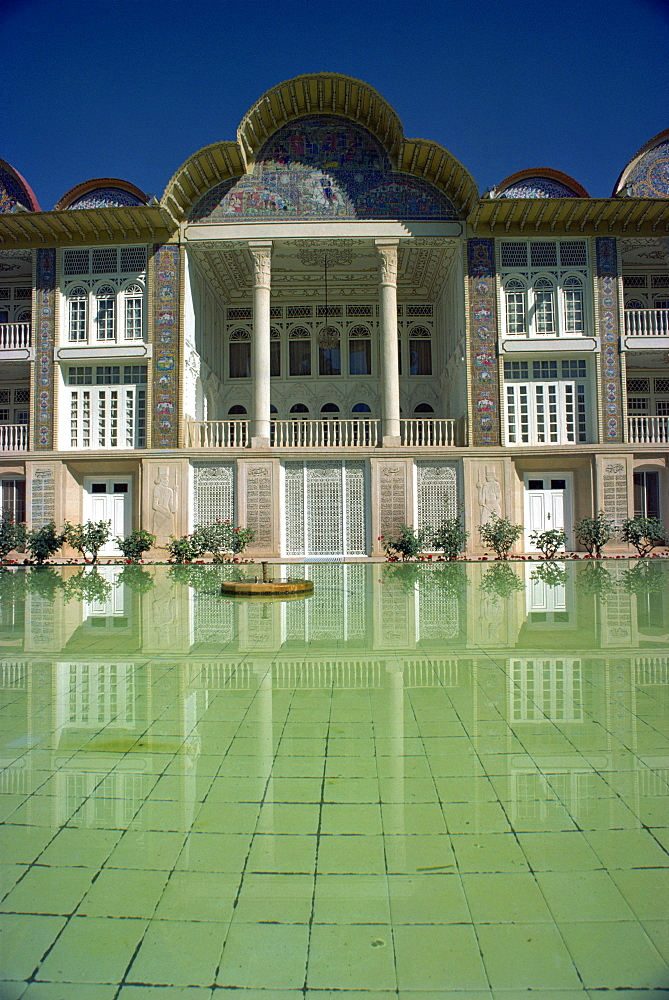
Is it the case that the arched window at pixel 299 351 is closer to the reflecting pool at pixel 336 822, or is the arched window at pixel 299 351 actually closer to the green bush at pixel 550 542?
the green bush at pixel 550 542

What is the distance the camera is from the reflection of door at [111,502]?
19.0 meters

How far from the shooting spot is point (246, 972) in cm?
202

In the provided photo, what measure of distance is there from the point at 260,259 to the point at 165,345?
11.0 ft

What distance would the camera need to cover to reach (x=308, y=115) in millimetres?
18484

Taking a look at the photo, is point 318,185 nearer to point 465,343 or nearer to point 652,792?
point 465,343

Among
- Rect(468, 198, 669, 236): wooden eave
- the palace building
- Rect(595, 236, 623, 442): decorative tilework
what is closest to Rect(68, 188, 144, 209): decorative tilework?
the palace building

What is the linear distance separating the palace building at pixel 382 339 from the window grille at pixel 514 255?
0.17 ft

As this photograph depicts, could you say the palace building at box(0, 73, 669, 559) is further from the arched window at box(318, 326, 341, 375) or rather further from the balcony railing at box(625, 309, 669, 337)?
the arched window at box(318, 326, 341, 375)

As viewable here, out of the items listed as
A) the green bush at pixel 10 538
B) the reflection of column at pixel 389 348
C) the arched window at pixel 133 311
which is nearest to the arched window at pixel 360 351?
the reflection of column at pixel 389 348

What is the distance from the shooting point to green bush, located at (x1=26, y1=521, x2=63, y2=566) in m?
16.8

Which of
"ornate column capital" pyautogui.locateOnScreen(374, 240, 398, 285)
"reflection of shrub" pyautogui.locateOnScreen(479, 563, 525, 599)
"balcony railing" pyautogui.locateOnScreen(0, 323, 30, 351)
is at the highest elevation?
"ornate column capital" pyautogui.locateOnScreen(374, 240, 398, 285)

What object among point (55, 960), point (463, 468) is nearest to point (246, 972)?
point (55, 960)

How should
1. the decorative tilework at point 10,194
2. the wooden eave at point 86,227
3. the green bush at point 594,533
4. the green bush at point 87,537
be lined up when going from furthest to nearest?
the decorative tilework at point 10,194
the wooden eave at point 86,227
the green bush at point 594,533
the green bush at point 87,537

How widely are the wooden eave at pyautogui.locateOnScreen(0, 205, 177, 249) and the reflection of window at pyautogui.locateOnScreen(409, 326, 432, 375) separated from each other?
27.9 ft
